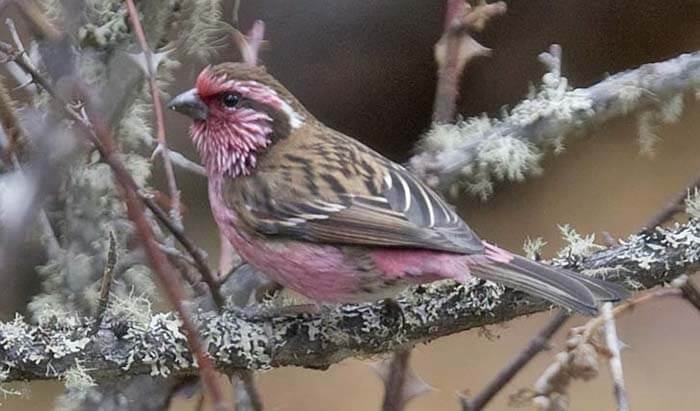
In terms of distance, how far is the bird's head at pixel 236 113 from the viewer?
2375mm

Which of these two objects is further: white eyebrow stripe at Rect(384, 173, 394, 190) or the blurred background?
A: the blurred background

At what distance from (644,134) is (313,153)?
67cm

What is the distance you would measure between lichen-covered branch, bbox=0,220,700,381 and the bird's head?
1.35 feet

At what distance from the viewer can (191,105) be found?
242 cm

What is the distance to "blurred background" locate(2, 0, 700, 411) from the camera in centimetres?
536

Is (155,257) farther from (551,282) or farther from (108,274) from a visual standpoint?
(551,282)

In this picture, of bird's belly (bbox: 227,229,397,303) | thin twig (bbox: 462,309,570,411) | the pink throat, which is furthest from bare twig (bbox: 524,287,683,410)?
the pink throat

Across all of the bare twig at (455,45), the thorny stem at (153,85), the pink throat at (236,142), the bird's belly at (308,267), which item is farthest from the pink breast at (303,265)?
the bare twig at (455,45)

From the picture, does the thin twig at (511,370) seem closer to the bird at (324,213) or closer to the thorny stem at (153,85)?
the bird at (324,213)

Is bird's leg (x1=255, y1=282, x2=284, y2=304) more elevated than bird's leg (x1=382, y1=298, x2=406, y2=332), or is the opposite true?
bird's leg (x1=382, y1=298, x2=406, y2=332)

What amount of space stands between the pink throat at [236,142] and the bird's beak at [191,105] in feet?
0.10

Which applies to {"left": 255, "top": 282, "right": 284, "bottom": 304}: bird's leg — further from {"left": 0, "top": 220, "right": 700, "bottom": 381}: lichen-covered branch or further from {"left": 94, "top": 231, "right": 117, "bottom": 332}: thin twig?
{"left": 94, "top": 231, "right": 117, "bottom": 332}: thin twig

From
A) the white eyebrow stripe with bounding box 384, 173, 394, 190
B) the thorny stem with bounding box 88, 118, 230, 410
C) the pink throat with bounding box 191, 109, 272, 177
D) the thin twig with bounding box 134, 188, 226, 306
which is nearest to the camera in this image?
the thorny stem with bounding box 88, 118, 230, 410

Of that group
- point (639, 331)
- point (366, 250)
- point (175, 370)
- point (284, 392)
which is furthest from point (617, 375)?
point (639, 331)
